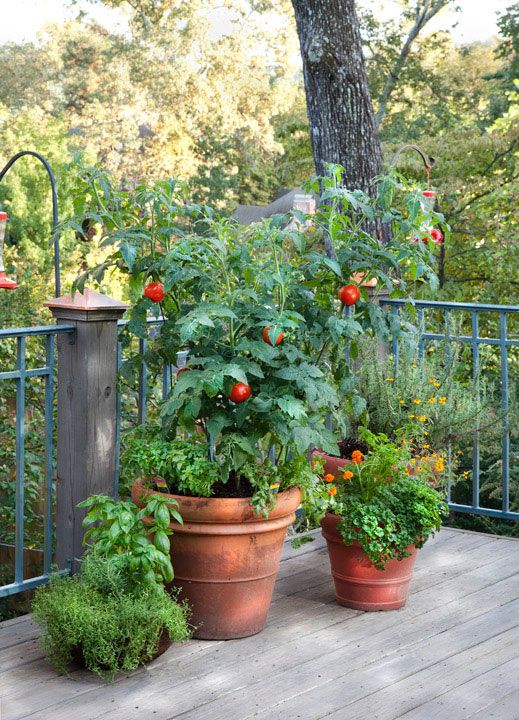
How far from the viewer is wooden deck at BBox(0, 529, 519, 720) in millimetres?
2477

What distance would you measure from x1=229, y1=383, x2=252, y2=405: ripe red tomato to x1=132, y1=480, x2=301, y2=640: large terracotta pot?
35 cm

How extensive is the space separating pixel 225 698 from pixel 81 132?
817 inches

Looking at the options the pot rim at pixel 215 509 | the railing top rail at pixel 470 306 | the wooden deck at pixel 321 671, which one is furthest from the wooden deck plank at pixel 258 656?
the railing top rail at pixel 470 306

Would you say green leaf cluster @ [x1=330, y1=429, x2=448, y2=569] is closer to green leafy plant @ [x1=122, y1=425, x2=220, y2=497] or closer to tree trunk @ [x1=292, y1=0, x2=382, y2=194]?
green leafy plant @ [x1=122, y1=425, x2=220, y2=497]

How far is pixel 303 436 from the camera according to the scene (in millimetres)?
2826

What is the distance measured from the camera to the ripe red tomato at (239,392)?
8.88 feet

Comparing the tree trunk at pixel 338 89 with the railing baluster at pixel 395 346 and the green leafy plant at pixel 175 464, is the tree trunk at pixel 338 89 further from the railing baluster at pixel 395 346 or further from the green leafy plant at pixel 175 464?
the green leafy plant at pixel 175 464

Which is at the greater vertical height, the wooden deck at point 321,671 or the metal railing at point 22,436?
the metal railing at point 22,436

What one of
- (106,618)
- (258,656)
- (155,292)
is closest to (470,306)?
(155,292)

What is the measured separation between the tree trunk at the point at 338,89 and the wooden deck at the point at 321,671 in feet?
8.36

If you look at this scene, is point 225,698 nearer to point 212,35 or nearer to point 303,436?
point 303,436

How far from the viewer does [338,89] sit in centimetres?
505

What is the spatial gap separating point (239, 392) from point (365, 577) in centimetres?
93

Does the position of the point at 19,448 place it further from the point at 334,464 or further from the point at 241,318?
the point at 334,464
